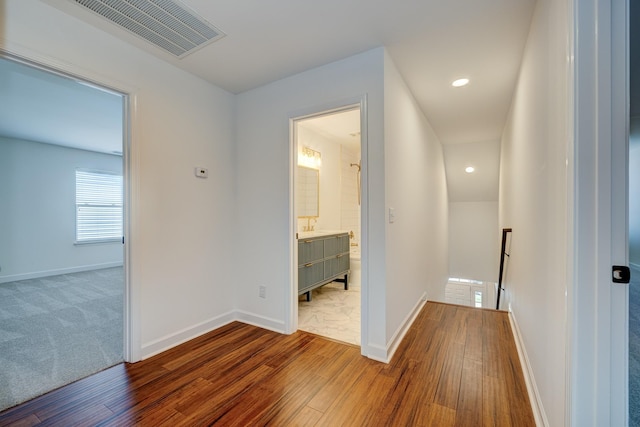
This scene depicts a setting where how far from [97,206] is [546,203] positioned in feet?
23.6

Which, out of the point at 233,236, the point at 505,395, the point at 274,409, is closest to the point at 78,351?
the point at 233,236

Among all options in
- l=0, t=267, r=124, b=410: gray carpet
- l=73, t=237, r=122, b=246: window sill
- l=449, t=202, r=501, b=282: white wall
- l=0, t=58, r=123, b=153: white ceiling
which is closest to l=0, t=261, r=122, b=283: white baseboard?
l=0, t=267, r=124, b=410: gray carpet

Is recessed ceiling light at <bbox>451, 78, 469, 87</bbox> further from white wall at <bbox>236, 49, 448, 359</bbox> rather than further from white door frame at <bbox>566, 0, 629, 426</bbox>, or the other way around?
white door frame at <bbox>566, 0, 629, 426</bbox>

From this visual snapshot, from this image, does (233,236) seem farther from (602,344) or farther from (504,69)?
(504,69)

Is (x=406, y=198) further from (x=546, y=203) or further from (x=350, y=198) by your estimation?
(x=350, y=198)

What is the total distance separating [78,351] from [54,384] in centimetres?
48

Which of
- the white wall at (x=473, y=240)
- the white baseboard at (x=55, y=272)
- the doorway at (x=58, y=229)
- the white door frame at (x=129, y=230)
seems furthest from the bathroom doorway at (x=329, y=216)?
the white baseboard at (x=55, y=272)

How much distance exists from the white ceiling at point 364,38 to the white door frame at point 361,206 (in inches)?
15.5

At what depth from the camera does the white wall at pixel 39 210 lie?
14.8 feet

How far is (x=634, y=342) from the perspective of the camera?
1.24m

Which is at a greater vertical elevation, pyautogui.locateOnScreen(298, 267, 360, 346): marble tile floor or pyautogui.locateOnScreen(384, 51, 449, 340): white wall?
pyautogui.locateOnScreen(384, 51, 449, 340): white wall

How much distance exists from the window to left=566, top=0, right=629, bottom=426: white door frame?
281 inches

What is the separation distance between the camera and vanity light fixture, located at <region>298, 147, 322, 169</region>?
398cm

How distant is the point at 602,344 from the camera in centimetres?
94
